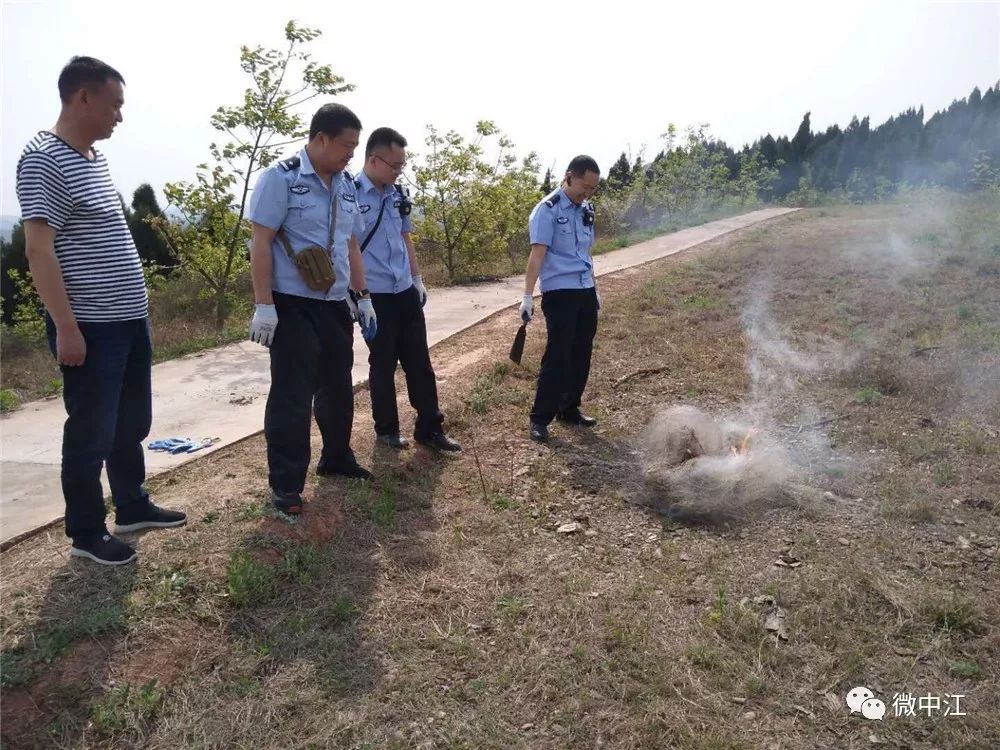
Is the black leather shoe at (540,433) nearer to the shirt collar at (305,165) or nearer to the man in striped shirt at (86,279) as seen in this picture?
the shirt collar at (305,165)

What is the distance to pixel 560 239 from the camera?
4.16 m

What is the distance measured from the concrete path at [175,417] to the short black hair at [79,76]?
1.81 meters

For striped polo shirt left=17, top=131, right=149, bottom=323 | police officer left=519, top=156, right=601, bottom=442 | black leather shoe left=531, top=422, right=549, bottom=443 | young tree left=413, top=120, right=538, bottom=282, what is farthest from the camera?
young tree left=413, top=120, right=538, bottom=282

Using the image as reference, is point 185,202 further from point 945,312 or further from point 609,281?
point 945,312

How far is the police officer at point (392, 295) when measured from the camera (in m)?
3.56

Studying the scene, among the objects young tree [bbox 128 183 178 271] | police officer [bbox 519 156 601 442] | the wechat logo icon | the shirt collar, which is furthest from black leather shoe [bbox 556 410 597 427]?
young tree [bbox 128 183 178 271]

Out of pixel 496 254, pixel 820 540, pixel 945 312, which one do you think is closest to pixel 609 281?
pixel 496 254

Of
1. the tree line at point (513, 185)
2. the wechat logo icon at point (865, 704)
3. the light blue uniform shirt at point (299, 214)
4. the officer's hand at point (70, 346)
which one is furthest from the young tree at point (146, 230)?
the wechat logo icon at point (865, 704)

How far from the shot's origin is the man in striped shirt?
7.37 ft

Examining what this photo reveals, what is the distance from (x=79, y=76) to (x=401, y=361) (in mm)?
2031

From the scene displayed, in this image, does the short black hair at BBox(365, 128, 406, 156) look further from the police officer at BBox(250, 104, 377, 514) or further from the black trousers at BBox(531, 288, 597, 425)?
the black trousers at BBox(531, 288, 597, 425)

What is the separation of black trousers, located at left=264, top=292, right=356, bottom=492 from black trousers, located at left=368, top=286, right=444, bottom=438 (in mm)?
582

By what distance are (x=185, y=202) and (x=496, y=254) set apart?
196 inches

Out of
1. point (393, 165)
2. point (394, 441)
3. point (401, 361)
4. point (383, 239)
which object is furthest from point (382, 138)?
point (394, 441)
